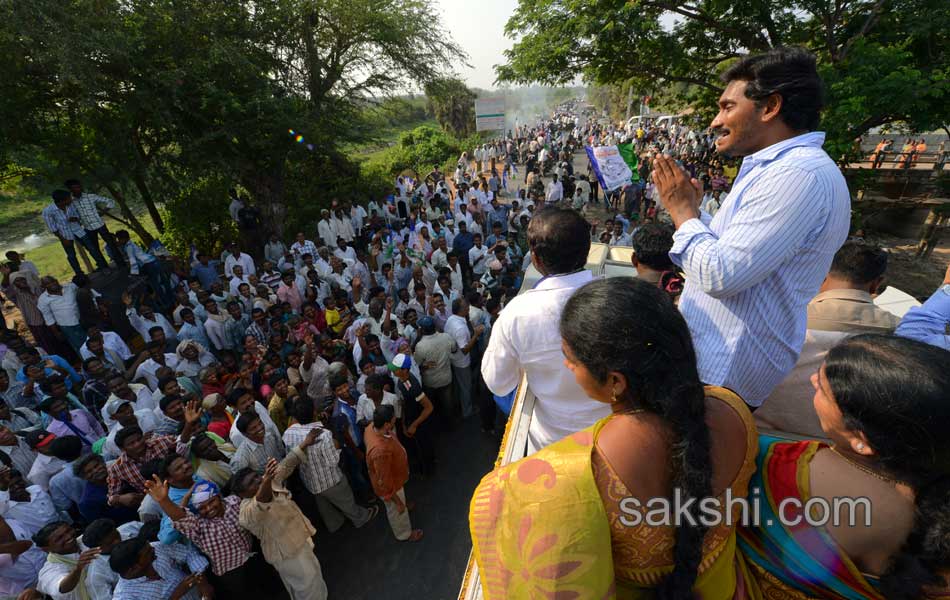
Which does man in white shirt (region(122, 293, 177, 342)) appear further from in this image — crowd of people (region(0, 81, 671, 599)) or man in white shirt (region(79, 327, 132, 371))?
man in white shirt (region(79, 327, 132, 371))

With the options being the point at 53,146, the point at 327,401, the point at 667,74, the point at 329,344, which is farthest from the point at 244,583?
the point at 667,74

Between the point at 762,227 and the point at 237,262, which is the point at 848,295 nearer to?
the point at 762,227

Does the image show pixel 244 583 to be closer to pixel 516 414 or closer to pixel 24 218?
pixel 516 414

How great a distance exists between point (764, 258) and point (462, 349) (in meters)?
4.40

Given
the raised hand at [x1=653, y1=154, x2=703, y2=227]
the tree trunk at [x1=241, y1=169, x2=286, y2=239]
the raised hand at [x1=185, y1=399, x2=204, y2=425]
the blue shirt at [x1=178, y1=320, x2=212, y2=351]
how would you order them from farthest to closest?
the tree trunk at [x1=241, y1=169, x2=286, y2=239] → the blue shirt at [x1=178, y1=320, x2=212, y2=351] → the raised hand at [x1=185, y1=399, x2=204, y2=425] → the raised hand at [x1=653, y1=154, x2=703, y2=227]

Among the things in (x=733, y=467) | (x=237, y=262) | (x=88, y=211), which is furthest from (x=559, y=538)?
(x=88, y=211)

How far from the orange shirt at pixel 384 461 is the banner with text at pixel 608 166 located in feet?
17.1

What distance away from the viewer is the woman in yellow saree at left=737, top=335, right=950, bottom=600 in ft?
3.19

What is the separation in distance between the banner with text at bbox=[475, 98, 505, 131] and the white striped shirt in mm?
27441

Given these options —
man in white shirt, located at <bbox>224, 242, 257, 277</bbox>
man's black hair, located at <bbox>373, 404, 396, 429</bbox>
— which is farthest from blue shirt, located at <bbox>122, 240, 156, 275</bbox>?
man's black hair, located at <bbox>373, 404, 396, 429</bbox>

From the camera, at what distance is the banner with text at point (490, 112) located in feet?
87.7

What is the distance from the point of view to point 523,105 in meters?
88.4

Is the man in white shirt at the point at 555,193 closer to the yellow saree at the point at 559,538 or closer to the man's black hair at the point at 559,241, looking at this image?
the man's black hair at the point at 559,241

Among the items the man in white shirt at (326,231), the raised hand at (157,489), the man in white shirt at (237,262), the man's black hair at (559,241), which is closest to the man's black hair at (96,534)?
the raised hand at (157,489)
